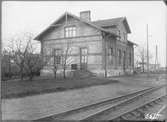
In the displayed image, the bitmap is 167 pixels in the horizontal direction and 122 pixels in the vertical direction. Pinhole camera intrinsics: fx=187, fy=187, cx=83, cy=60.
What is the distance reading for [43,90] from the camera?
1136 cm

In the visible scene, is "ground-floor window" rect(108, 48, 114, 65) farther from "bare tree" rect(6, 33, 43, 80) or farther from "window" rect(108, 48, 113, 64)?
"bare tree" rect(6, 33, 43, 80)

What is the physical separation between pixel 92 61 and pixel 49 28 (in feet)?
27.8

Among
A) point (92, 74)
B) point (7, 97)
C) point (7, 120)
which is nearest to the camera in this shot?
point (7, 120)

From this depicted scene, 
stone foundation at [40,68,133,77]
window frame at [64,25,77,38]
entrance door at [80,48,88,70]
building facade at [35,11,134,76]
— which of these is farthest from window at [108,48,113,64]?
window frame at [64,25,77,38]

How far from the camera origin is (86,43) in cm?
2556

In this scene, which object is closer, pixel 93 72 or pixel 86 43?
pixel 93 72

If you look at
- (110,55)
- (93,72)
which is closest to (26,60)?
(93,72)

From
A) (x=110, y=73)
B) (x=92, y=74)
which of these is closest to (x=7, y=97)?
(x=92, y=74)

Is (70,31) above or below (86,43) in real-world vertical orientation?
above

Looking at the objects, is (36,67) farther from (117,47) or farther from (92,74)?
(117,47)

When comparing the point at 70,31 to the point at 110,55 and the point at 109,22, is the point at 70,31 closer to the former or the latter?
the point at 109,22

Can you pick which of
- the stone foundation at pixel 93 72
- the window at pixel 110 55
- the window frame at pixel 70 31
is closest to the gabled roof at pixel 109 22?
the window frame at pixel 70 31

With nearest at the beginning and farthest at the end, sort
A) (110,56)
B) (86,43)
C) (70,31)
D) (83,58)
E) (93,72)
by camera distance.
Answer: (93,72)
(86,43)
(83,58)
(110,56)
(70,31)

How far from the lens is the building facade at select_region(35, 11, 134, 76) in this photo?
24.5m
